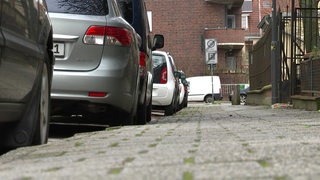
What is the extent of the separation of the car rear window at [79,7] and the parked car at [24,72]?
1.42 metres

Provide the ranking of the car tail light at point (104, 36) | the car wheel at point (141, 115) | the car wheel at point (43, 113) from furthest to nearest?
the car wheel at point (141, 115), the car tail light at point (104, 36), the car wheel at point (43, 113)

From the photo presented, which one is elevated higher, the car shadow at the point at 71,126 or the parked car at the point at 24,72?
the parked car at the point at 24,72

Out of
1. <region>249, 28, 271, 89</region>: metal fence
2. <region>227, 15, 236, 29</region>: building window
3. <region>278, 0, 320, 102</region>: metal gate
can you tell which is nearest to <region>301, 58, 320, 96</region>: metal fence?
<region>278, 0, 320, 102</region>: metal gate

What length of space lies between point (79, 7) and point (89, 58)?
27.1 inches

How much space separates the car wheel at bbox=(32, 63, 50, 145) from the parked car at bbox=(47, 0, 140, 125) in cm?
117

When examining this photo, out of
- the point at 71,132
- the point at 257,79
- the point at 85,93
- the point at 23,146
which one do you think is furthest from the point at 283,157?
the point at 257,79

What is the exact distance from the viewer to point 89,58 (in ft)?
23.3

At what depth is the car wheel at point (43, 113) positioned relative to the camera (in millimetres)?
5425

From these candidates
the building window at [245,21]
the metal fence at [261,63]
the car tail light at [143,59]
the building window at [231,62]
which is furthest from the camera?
the building window at [245,21]

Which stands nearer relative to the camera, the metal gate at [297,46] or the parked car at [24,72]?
the parked car at [24,72]

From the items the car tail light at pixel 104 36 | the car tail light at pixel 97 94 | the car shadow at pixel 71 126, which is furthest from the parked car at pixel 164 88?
the car tail light at pixel 97 94

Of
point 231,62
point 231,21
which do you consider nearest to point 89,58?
point 231,62

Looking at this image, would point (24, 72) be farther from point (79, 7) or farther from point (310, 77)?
point (310, 77)

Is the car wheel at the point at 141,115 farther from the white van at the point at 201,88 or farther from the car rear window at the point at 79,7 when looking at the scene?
the white van at the point at 201,88
